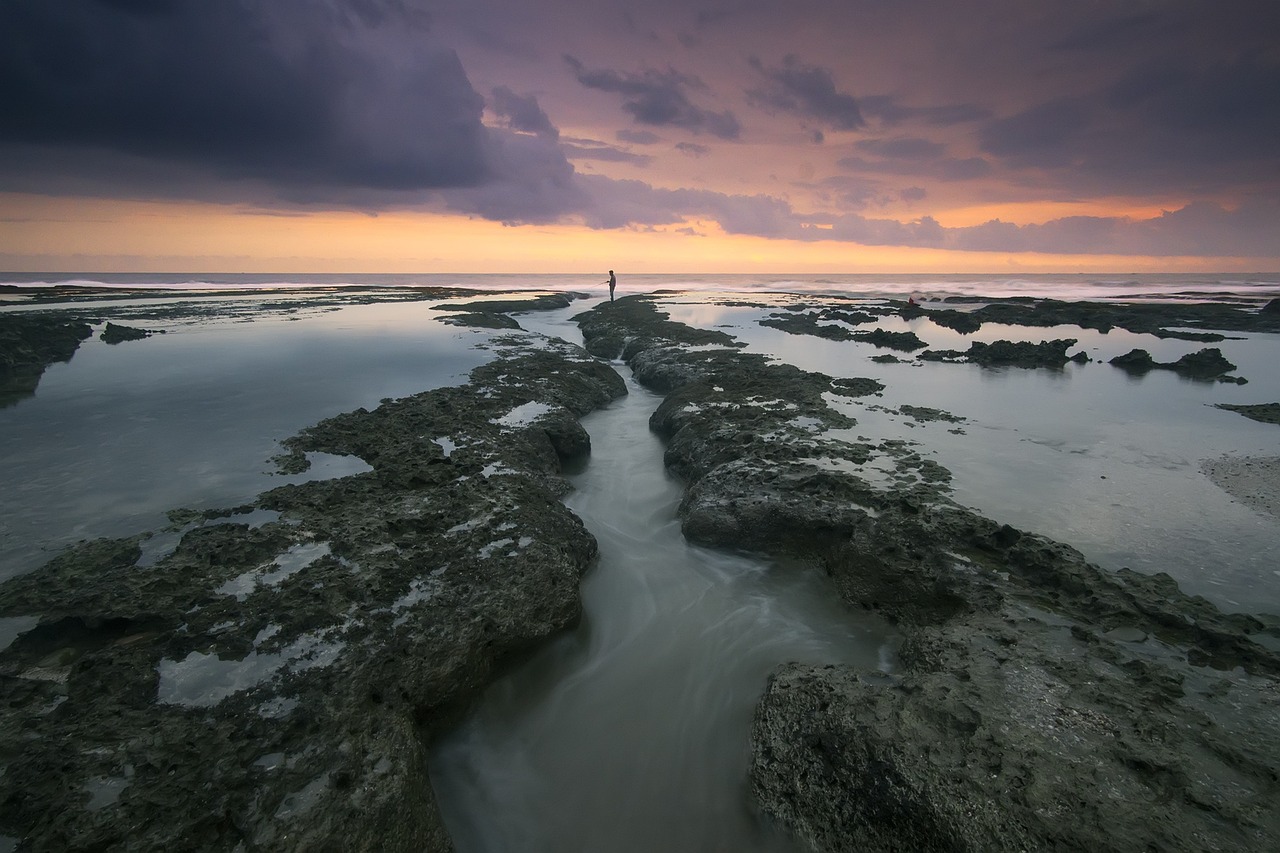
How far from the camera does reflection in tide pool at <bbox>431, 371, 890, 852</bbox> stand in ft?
10.6

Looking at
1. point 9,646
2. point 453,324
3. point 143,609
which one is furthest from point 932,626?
point 453,324

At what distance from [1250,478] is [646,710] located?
8.54 metres

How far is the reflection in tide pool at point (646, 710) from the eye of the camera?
10.6ft

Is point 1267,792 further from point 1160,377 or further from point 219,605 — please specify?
point 1160,377

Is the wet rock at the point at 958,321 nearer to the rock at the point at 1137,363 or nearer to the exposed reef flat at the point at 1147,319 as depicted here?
the exposed reef flat at the point at 1147,319

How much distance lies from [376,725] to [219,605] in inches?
65.4

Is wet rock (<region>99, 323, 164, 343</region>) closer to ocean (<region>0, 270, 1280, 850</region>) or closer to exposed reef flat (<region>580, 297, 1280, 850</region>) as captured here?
ocean (<region>0, 270, 1280, 850</region>)

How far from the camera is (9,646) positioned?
11.3 ft

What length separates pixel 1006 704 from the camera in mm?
3137

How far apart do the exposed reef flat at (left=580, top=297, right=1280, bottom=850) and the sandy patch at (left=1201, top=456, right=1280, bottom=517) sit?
330 centimetres

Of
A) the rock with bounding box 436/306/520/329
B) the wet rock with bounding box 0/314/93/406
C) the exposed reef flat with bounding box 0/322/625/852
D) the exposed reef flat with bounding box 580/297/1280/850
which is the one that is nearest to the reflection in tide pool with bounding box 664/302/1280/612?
the exposed reef flat with bounding box 580/297/1280/850

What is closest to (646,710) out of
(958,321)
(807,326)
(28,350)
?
(28,350)

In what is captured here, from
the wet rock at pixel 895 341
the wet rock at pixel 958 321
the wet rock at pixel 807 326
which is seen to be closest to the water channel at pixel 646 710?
the wet rock at pixel 895 341

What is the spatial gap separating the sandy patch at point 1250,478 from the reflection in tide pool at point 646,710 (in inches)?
213
